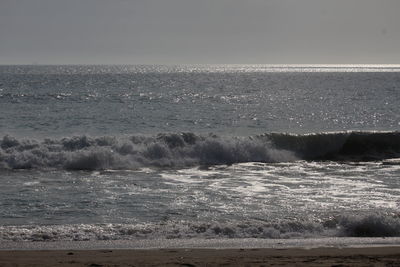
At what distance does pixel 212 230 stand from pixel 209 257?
8.13 feet

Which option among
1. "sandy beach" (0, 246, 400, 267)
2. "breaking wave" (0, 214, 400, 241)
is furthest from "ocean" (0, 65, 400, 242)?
"sandy beach" (0, 246, 400, 267)

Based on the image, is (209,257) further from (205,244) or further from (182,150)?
(182,150)

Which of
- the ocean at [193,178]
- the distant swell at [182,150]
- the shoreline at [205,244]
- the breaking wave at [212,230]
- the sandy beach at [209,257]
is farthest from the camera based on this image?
the distant swell at [182,150]

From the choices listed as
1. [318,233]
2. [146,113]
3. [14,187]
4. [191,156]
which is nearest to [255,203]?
[318,233]

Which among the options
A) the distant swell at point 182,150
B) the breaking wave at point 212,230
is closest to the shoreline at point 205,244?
the breaking wave at point 212,230

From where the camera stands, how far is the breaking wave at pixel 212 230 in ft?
41.3

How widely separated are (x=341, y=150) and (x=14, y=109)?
1020 inches

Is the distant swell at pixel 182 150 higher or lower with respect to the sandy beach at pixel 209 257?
lower

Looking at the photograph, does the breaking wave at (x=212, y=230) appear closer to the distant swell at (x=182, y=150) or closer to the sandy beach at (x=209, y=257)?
the sandy beach at (x=209, y=257)

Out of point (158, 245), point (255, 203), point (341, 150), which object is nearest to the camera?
point (158, 245)

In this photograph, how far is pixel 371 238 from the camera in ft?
42.3

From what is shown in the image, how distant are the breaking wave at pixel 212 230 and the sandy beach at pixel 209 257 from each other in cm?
132

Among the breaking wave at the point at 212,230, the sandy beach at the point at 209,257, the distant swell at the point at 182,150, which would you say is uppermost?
the sandy beach at the point at 209,257

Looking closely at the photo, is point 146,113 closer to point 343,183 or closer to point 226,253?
point 343,183
